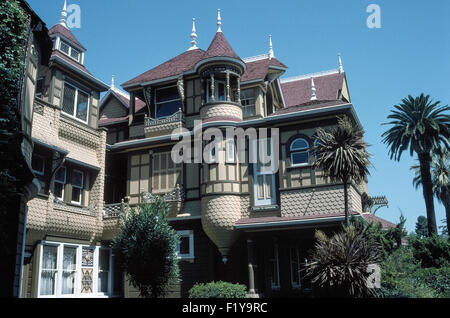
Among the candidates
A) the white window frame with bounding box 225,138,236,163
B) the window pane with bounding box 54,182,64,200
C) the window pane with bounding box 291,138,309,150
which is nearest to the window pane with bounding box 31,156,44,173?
the window pane with bounding box 54,182,64,200

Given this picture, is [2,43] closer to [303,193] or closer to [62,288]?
[62,288]

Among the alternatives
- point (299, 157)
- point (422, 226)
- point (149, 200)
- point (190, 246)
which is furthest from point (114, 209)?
point (422, 226)

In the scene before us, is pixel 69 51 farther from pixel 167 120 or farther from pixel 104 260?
pixel 104 260

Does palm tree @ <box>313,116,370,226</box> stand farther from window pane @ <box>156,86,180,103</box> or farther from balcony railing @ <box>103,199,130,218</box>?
window pane @ <box>156,86,180,103</box>

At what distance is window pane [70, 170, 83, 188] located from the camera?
2430 centimetres

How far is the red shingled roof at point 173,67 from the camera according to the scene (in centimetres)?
2830

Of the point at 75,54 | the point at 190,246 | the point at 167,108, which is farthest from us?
the point at 167,108

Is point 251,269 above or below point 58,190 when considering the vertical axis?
below

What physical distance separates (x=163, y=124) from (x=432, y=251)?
61.4 ft

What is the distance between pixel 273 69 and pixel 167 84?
6591 millimetres

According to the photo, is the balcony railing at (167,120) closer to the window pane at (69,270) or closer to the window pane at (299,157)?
the window pane at (299,157)

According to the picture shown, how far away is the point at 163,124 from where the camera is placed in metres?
27.1

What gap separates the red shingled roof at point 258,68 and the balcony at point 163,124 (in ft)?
14.2

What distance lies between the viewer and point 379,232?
22.0m
